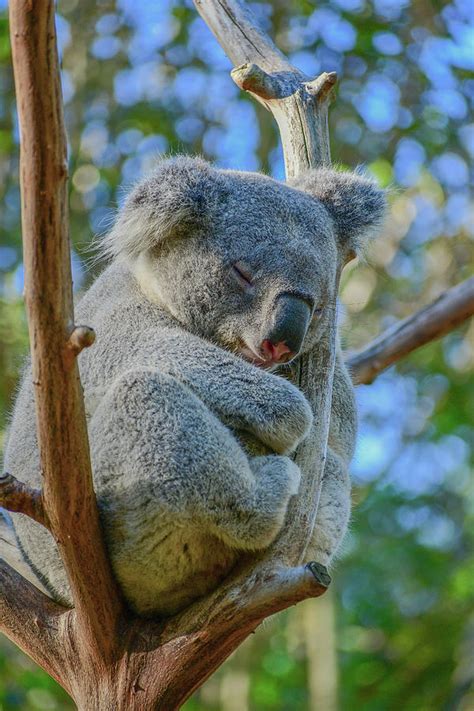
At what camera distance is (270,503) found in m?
2.88

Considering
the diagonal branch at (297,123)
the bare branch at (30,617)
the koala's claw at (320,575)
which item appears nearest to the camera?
the koala's claw at (320,575)

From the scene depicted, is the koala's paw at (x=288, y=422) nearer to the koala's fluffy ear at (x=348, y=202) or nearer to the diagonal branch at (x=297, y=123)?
the diagonal branch at (x=297, y=123)

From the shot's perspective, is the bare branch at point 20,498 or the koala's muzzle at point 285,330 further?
the koala's muzzle at point 285,330

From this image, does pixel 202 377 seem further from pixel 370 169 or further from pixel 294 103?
pixel 370 169

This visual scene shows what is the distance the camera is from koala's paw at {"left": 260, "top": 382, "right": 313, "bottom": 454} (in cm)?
304

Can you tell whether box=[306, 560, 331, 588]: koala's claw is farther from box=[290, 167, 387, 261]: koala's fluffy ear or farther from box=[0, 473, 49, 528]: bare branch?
box=[290, 167, 387, 261]: koala's fluffy ear

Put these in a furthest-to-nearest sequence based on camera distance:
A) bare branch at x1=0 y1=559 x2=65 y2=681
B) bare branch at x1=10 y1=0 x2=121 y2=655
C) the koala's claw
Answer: bare branch at x1=0 y1=559 x2=65 y2=681, the koala's claw, bare branch at x1=10 y1=0 x2=121 y2=655

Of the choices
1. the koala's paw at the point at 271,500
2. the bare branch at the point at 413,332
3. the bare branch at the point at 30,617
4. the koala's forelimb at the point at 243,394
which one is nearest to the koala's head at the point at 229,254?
the koala's forelimb at the point at 243,394

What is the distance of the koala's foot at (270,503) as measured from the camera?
2.87 m

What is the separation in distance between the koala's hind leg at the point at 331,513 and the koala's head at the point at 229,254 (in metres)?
0.52

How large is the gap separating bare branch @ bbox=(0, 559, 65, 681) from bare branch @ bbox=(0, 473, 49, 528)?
604mm

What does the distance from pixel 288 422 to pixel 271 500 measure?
11.3 inches

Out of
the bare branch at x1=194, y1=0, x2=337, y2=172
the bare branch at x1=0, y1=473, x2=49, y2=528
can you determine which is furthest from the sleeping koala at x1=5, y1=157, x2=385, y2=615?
the bare branch at x1=0, y1=473, x2=49, y2=528

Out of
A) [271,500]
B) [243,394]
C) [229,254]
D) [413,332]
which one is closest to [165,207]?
[229,254]
